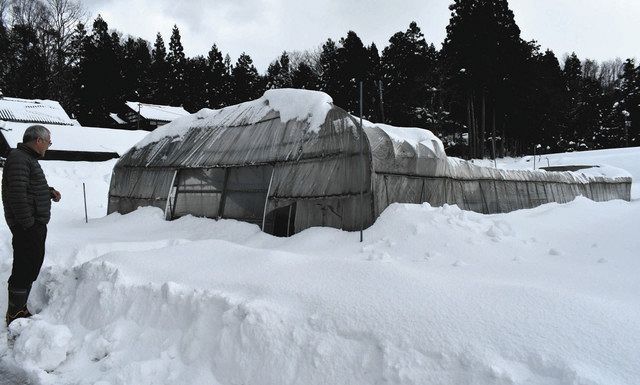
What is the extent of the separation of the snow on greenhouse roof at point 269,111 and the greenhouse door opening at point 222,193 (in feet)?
4.18

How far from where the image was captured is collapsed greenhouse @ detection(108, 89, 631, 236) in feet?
22.2

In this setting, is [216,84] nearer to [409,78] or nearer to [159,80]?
[159,80]

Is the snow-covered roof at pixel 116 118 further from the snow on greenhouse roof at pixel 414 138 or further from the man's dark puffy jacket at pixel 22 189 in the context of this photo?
the man's dark puffy jacket at pixel 22 189

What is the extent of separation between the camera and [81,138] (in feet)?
73.9

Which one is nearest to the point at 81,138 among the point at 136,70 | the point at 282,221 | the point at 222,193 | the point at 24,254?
the point at 222,193

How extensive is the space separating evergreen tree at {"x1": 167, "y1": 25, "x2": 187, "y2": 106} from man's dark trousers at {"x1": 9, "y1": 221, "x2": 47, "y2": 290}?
135 feet

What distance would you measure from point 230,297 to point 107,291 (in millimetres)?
1564

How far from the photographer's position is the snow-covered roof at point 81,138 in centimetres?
2091

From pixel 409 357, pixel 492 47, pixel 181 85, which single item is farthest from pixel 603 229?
pixel 181 85

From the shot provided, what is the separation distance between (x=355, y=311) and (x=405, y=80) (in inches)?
1226

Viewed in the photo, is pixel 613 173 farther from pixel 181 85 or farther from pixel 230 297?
pixel 181 85

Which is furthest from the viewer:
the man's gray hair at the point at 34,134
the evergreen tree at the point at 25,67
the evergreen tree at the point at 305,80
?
the evergreen tree at the point at 305,80

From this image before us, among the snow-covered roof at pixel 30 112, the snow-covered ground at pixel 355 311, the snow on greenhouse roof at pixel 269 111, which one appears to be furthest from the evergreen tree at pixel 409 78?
the snow-covered ground at pixel 355 311

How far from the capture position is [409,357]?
8.92ft
